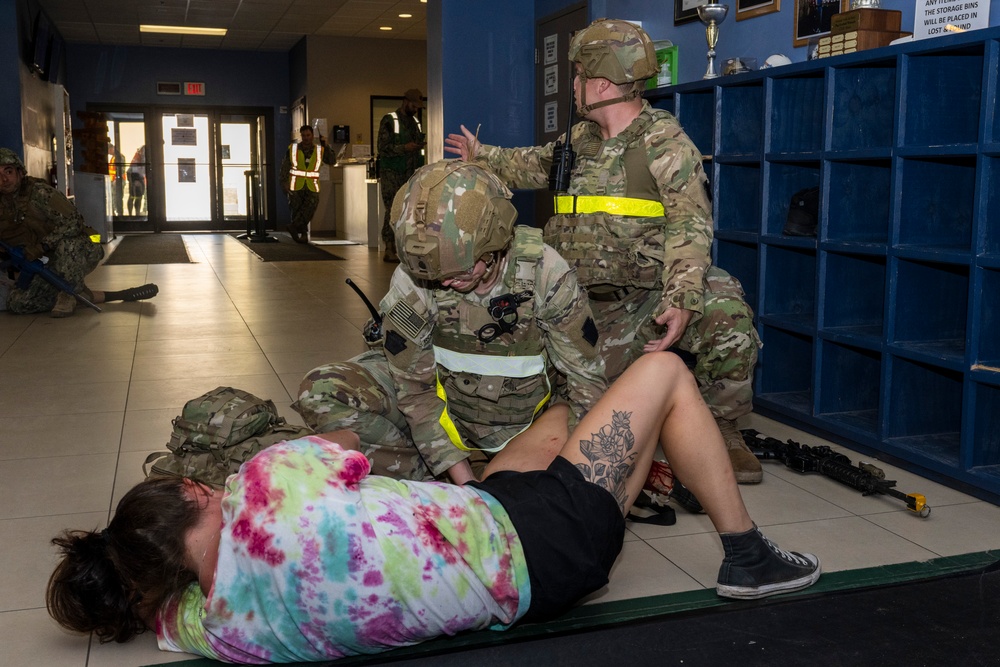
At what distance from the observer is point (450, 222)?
6.47 feet

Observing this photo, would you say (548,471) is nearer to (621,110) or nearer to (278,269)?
(621,110)

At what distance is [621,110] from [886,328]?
1082mm

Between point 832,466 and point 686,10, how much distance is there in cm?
246

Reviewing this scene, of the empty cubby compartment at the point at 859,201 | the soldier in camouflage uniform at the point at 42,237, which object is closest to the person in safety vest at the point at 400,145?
the soldier in camouflage uniform at the point at 42,237

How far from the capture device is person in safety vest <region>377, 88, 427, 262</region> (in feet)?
32.8

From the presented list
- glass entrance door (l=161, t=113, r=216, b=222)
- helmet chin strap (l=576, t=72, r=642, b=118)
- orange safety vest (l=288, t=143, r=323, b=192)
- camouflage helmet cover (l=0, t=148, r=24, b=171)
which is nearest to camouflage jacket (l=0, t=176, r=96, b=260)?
camouflage helmet cover (l=0, t=148, r=24, b=171)

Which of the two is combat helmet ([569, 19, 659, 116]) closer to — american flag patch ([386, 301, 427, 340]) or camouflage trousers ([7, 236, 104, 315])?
american flag patch ([386, 301, 427, 340])

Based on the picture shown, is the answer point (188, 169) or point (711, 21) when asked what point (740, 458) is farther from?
point (188, 169)

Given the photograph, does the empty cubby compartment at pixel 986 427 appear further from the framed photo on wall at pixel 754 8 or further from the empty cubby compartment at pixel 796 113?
the framed photo on wall at pixel 754 8

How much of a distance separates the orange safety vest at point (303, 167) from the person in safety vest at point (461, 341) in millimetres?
11192

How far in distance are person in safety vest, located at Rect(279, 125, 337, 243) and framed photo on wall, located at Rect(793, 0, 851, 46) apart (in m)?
10.3

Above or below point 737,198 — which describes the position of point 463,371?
below

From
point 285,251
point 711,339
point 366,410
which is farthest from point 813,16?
point 285,251

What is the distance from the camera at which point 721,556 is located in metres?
2.30
